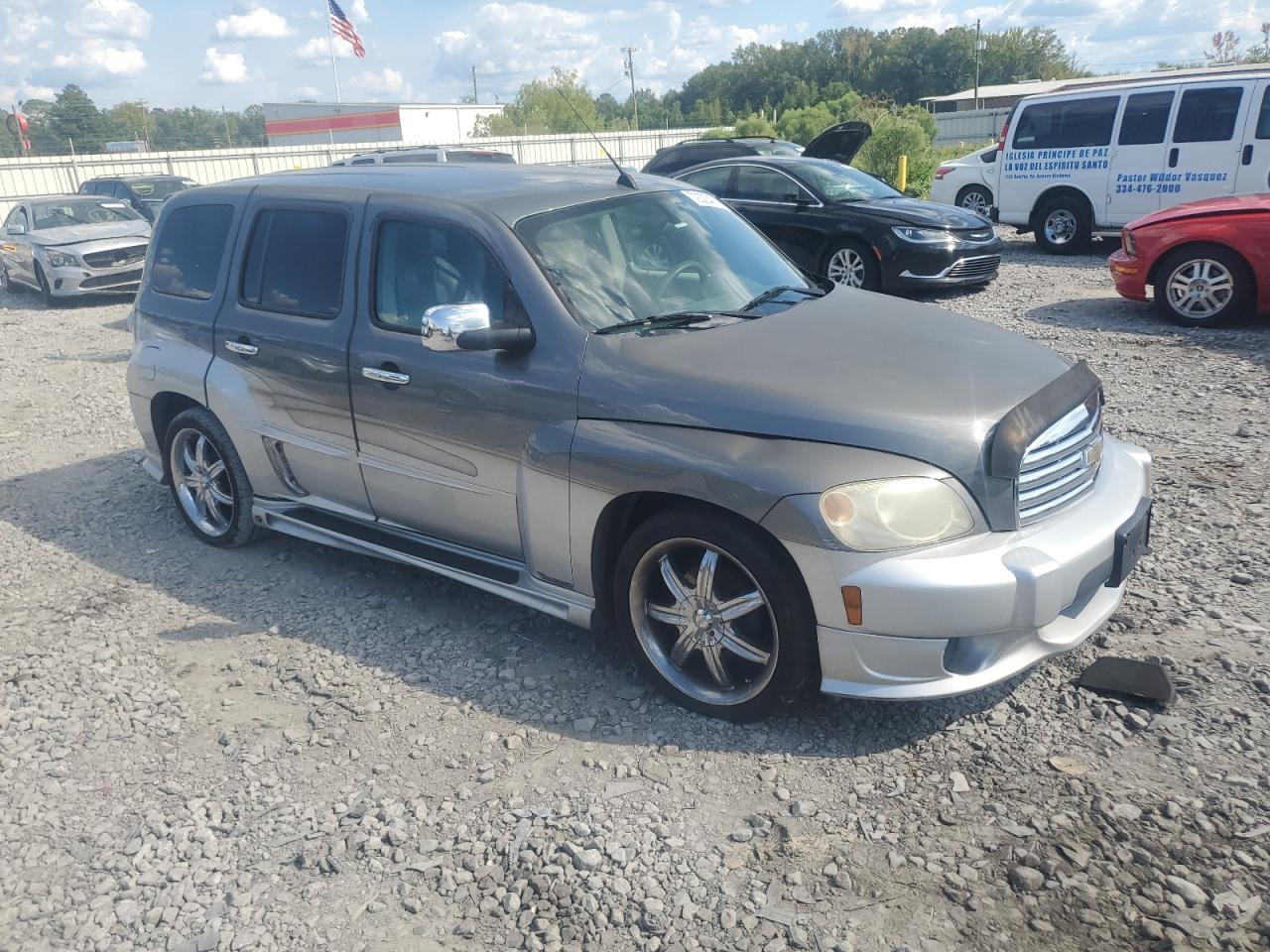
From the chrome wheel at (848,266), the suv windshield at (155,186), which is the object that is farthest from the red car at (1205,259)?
the suv windshield at (155,186)

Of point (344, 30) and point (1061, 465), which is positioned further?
point (344, 30)

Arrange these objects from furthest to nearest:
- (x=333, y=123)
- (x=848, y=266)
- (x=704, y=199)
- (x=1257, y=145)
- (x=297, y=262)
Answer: (x=333, y=123)
(x=1257, y=145)
(x=848, y=266)
(x=704, y=199)
(x=297, y=262)

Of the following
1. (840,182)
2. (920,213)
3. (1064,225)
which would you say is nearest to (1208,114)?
(1064,225)

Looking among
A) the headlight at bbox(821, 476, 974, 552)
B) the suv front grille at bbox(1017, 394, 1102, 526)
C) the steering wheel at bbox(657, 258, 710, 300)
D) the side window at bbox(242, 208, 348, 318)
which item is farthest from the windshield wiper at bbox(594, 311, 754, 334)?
the side window at bbox(242, 208, 348, 318)

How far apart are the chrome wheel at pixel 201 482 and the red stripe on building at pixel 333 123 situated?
63251mm

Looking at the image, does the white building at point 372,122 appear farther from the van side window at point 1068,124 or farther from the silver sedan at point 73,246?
the van side window at point 1068,124

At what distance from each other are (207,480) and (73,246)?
1162 cm

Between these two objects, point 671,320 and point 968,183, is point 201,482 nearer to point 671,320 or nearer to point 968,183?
point 671,320

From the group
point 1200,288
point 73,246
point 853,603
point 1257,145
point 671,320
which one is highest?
point 1257,145

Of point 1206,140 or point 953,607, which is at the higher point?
point 1206,140

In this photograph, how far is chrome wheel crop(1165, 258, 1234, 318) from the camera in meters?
8.80

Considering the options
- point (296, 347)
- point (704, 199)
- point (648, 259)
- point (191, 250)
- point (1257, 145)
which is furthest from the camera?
point (1257, 145)

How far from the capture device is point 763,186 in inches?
458

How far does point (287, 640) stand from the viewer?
4.43 meters
